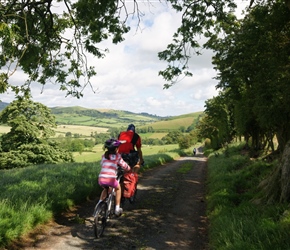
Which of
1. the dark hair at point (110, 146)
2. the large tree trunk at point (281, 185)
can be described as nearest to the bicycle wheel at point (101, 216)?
the dark hair at point (110, 146)

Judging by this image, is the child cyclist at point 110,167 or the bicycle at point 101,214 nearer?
the bicycle at point 101,214

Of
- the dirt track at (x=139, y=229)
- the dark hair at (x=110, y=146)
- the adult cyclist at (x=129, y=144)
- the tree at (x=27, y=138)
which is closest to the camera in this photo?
the dirt track at (x=139, y=229)

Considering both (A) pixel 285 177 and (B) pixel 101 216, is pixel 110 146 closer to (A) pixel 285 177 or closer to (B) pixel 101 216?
(B) pixel 101 216

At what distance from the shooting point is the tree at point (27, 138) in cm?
3194

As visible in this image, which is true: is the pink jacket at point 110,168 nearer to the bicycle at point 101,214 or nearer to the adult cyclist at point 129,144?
the bicycle at point 101,214

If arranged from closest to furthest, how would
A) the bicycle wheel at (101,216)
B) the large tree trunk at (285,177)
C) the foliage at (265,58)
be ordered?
the bicycle wheel at (101,216) → the large tree trunk at (285,177) → the foliage at (265,58)

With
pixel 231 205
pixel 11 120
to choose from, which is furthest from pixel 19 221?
pixel 11 120

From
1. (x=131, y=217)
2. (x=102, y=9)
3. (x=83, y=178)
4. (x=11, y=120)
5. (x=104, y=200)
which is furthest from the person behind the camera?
(x=11, y=120)

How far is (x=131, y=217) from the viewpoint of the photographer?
7.89m

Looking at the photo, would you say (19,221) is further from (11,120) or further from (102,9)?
(11,120)

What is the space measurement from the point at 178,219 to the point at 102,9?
7.64 metres

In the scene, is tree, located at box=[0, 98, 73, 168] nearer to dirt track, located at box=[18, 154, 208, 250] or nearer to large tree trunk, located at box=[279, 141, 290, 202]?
dirt track, located at box=[18, 154, 208, 250]

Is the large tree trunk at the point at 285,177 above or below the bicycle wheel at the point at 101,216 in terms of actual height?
above

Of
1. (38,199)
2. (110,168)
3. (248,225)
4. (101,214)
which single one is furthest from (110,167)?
(248,225)
